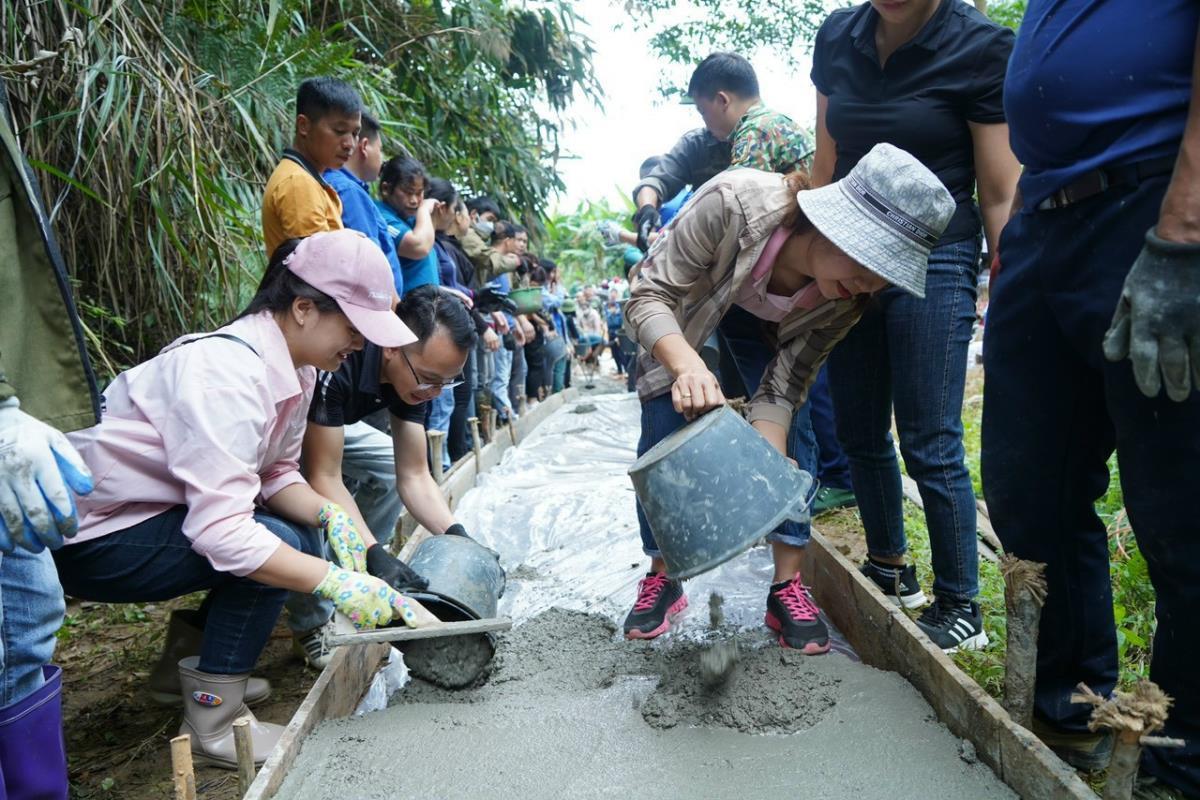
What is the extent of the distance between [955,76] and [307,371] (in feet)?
5.57

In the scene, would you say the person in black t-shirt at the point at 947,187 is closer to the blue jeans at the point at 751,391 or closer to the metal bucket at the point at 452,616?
the blue jeans at the point at 751,391

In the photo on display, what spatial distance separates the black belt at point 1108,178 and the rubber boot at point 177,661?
2170 mm

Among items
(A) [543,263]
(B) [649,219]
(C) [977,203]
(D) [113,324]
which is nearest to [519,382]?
(A) [543,263]

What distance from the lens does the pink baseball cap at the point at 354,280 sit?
6.32ft

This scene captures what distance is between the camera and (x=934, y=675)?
5.80ft

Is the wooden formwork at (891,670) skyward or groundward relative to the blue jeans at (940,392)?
groundward

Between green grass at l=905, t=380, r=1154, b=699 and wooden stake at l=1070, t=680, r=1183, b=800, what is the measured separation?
551mm

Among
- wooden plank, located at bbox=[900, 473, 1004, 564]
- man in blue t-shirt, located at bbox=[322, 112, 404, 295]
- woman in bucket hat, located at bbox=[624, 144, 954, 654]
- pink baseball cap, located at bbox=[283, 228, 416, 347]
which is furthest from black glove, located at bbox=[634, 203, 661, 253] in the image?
pink baseball cap, located at bbox=[283, 228, 416, 347]

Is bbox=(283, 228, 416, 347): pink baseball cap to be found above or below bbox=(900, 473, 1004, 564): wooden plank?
above

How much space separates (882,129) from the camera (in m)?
2.15

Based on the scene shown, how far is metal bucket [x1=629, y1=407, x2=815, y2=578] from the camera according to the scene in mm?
1752

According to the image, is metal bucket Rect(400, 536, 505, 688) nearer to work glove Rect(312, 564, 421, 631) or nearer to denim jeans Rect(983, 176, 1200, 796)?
work glove Rect(312, 564, 421, 631)

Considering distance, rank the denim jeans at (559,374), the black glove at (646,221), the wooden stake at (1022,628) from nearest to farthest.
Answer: the wooden stake at (1022,628)
the black glove at (646,221)
the denim jeans at (559,374)

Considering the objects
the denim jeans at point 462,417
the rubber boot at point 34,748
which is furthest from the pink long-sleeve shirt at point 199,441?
the denim jeans at point 462,417
